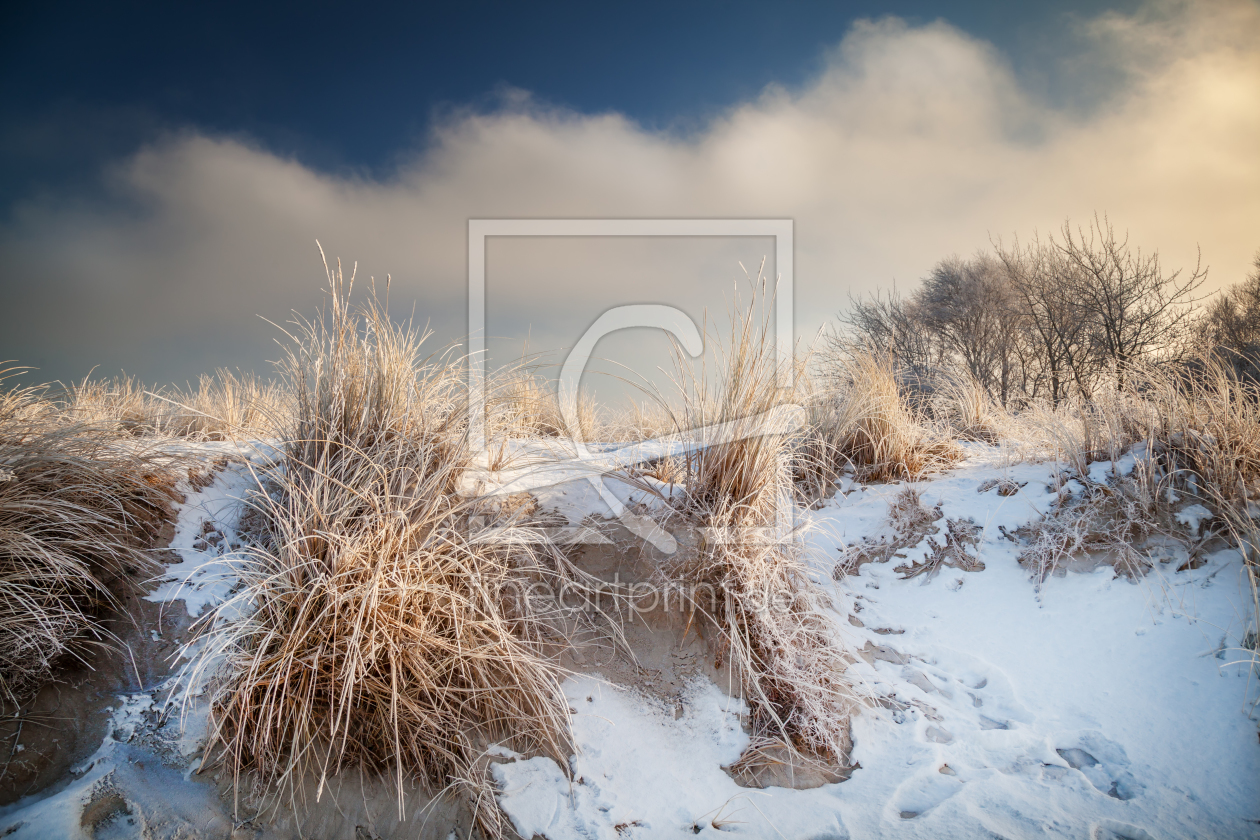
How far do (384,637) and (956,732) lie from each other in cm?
244

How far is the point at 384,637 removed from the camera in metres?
1.96

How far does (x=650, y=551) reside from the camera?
276 centimetres

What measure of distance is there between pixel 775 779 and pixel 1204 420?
3.58m

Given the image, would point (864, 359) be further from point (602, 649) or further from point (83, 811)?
point (83, 811)

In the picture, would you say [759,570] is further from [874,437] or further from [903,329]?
[903,329]

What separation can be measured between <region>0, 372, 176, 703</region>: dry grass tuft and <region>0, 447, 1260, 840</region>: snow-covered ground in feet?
0.65

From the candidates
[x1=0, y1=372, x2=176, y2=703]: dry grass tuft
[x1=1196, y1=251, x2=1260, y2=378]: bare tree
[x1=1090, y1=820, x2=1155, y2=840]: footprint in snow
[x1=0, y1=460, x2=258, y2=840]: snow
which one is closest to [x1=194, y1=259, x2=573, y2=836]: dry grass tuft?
[x1=0, y1=460, x2=258, y2=840]: snow

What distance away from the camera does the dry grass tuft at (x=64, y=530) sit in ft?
6.55

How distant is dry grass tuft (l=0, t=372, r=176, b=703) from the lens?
2.00 meters

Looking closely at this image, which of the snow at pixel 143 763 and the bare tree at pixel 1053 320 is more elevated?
the bare tree at pixel 1053 320

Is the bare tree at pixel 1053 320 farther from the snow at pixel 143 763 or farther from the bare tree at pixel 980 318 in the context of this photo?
the snow at pixel 143 763

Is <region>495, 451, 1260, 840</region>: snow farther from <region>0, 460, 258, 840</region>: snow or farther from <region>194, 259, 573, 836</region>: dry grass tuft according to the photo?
<region>0, 460, 258, 840</region>: snow

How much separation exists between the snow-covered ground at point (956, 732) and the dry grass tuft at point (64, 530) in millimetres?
197

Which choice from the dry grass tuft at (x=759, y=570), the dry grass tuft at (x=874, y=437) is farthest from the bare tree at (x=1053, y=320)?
the dry grass tuft at (x=759, y=570)
